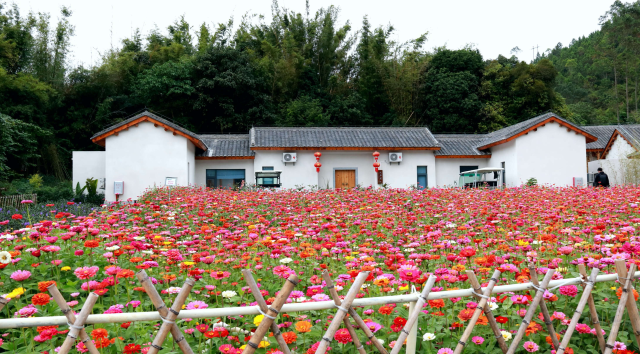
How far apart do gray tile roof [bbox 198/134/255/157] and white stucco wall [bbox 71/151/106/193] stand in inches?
176

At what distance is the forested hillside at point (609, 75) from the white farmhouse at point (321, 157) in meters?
15.0

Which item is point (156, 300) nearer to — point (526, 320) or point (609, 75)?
point (526, 320)

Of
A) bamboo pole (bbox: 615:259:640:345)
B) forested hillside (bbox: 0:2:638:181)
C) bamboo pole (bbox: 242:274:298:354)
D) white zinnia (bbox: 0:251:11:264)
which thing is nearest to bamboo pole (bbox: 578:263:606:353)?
bamboo pole (bbox: 615:259:640:345)

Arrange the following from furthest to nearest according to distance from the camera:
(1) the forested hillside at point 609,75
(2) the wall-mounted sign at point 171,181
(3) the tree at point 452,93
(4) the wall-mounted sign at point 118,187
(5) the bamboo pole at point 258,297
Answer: (1) the forested hillside at point 609,75
(3) the tree at point 452,93
(4) the wall-mounted sign at point 118,187
(2) the wall-mounted sign at point 171,181
(5) the bamboo pole at point 258,297

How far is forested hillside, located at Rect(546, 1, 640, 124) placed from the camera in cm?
3203

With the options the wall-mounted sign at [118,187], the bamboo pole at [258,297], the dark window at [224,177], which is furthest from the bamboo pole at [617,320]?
the dark window at [224,177]

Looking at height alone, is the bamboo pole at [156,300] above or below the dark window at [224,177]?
below

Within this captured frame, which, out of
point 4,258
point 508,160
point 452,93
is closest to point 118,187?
point 4,258

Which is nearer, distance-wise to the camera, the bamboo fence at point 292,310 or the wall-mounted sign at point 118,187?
the bamboo fence at point 292,310

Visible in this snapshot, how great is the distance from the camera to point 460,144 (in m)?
19.7

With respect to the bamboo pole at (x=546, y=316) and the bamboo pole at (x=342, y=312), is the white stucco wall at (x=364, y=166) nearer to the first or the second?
the bamboo pole at (x=546, y=316)

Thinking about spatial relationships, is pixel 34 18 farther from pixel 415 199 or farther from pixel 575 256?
pixel 575 256

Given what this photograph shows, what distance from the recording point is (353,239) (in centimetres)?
396

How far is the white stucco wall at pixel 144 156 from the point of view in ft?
50.5
